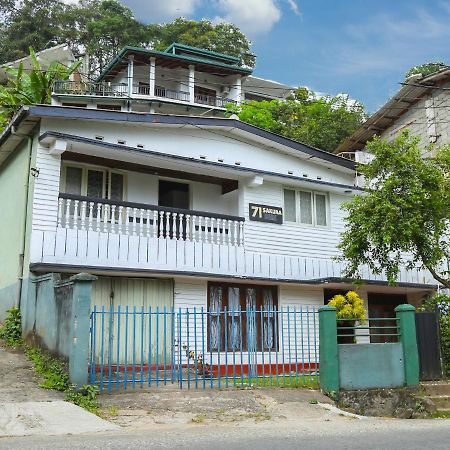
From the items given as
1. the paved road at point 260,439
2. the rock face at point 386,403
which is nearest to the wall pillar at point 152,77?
the rock face at point 386,403

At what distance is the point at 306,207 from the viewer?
56.0ft

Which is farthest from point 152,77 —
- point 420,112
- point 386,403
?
point 386,403

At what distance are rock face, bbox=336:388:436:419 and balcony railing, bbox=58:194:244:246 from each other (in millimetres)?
5762

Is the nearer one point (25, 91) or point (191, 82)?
point (25, 91)

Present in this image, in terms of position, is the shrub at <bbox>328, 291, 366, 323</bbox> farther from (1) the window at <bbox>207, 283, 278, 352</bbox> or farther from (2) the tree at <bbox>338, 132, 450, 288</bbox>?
(1) the window at <bbox>207, 283, 278, 352</bbox>

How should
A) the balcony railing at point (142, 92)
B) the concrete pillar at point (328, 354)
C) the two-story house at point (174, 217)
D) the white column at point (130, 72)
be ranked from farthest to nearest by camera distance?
the balcony railing at point (142, 92)
the white column at point (130, 72)
the two-story house at point (174, 217)
the concrete pillar at point (328, 354)

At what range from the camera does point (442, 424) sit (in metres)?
9.66

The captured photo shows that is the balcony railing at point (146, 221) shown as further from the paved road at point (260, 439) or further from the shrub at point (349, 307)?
the paved road at point (260, 439)

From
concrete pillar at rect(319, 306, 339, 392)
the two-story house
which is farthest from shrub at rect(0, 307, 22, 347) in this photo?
concrete pillar at rect(319, 306, 339, 392)

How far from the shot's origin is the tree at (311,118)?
35281 millimetres

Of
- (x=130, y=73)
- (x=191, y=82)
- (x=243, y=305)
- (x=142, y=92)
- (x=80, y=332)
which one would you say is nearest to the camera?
(x=80, y=332)

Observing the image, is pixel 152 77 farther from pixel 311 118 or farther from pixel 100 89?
pixel 311 118

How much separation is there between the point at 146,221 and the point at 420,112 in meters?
14.6

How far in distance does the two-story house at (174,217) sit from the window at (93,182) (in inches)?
1.1
